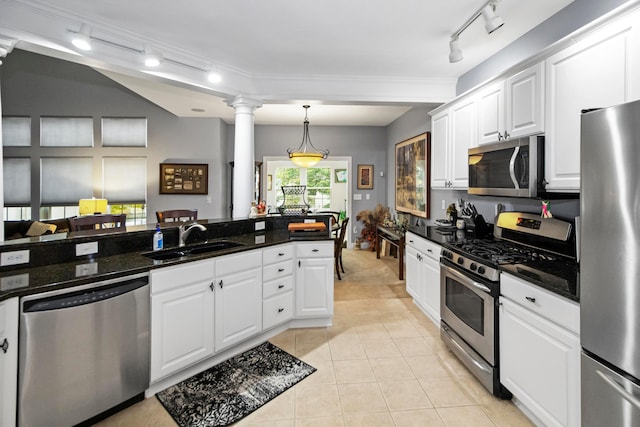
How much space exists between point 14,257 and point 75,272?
405 mm

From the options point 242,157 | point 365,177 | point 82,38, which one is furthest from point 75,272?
point 365,177

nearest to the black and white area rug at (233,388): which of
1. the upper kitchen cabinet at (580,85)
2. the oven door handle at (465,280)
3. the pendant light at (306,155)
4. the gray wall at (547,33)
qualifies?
the oven door handle at (465,280)

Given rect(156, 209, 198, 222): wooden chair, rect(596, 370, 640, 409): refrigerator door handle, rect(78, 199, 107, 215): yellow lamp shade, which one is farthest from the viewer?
rect(78, 199, 107, 215): yellow lamp shade

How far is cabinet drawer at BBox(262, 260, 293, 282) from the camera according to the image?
2.78 metres

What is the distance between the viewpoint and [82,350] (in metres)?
1.70

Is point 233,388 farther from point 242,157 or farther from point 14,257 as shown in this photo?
point 242,157

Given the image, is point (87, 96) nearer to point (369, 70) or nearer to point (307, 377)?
point (369, 70)

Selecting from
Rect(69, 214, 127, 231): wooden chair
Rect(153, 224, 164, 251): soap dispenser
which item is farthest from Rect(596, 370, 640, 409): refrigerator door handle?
Rect(69, 214, 127, 231): wooden chair

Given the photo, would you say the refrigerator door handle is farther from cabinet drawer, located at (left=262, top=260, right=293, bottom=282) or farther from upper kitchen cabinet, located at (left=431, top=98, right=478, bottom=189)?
cabinet drawer, located at (left=262, top=260, right=293, bottom=282)

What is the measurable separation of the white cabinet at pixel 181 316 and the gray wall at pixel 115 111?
13.5ft

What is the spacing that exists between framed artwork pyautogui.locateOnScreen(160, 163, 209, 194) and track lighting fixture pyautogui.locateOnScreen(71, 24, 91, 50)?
3753 mm

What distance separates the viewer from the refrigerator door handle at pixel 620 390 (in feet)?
3.88

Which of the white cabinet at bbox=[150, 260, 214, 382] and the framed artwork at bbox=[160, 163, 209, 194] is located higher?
the framed artwork at bbox=[160, 163, 209, 194]

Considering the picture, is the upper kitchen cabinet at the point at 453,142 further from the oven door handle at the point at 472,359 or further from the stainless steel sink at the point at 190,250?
the stainless steel sink at the point at 190,250
